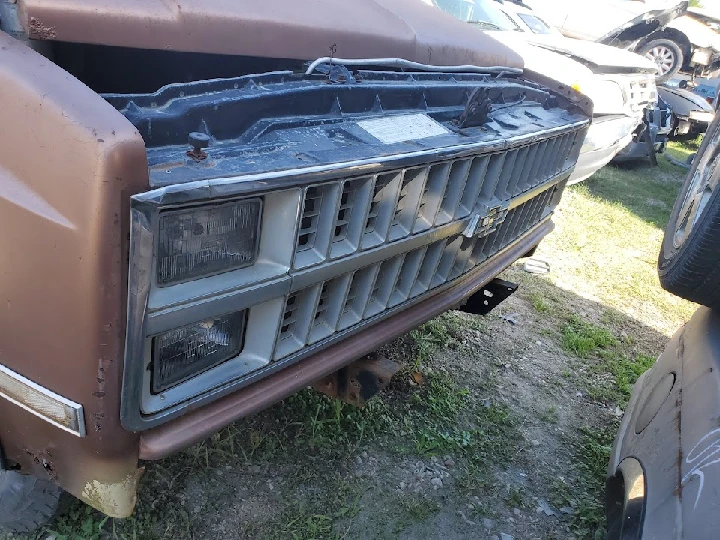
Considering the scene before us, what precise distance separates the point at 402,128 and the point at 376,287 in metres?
0.53

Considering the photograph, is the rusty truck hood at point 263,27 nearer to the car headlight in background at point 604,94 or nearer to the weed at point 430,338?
the weed at point 430,338

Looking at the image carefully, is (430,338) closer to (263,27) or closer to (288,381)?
(288,381)

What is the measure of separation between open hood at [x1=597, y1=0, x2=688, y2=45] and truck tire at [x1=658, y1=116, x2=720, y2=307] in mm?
8028

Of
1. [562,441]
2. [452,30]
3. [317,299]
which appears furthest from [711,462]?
[452,30]

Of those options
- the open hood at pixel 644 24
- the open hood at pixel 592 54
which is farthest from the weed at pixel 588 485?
the open hood at pixel 644 24

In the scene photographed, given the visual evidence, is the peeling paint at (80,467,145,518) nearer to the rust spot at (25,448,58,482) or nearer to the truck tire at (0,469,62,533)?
the rust spot at (25,448,58,482)

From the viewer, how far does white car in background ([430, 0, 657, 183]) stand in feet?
16.7

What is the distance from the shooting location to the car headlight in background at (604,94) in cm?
546

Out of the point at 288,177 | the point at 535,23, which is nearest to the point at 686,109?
the point at 535,23

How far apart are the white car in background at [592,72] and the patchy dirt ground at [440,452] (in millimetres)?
2192

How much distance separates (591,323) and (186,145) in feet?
11.7

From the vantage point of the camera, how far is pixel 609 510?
7.57 feet

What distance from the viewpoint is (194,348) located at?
4.73ft

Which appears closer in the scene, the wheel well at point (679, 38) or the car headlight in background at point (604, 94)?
the car headlight in background at point (604, 94)
